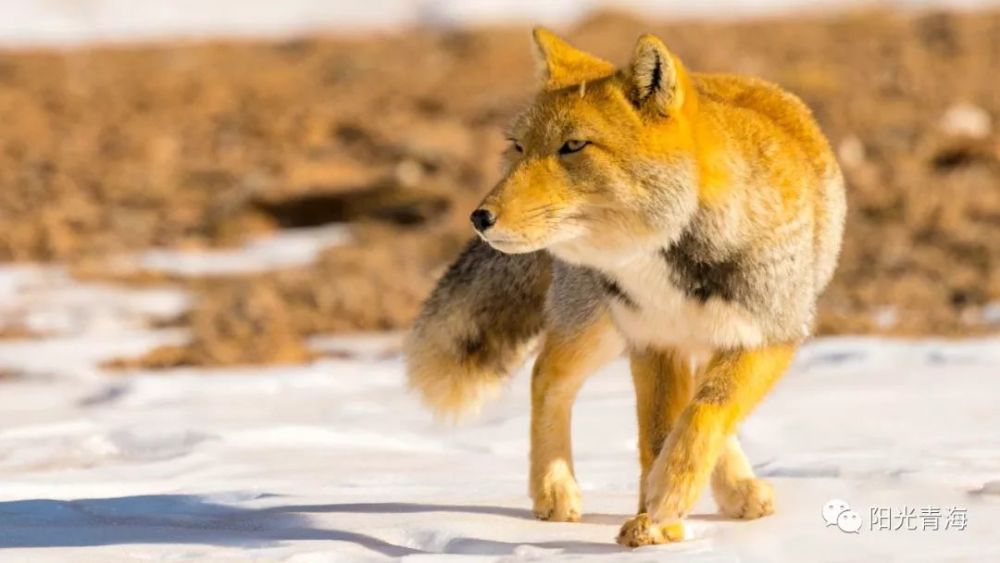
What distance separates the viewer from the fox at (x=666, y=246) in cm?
448

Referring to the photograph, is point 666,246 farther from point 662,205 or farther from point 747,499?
point 747,499

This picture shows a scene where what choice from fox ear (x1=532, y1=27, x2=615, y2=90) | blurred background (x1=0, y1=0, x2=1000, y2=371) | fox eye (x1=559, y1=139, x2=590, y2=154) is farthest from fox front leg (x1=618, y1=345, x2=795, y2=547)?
blurred background (x1=0, y1=0, x2=1000, y2=371)

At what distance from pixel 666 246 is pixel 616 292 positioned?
28 centimetres

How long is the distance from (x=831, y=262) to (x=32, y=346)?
19.6 feet

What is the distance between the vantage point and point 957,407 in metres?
6.72

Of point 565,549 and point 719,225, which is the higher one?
point 719,225

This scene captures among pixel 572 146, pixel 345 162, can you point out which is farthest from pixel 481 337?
pixel 345 162

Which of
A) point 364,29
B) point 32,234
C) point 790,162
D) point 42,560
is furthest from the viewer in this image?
point 364,29

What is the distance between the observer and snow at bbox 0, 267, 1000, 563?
4.61 meters

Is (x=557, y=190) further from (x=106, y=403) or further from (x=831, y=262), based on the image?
(x=106, y=403)

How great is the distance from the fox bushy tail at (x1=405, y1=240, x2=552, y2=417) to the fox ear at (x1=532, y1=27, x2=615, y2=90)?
2.53 feet

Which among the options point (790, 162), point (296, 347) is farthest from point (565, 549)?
point (296, 347)

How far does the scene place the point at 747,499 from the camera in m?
5.00

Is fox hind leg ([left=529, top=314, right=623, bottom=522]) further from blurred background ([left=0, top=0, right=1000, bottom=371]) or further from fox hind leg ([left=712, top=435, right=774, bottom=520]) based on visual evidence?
blurred background ([left=0, top=0, right=1000, bottom=371])
